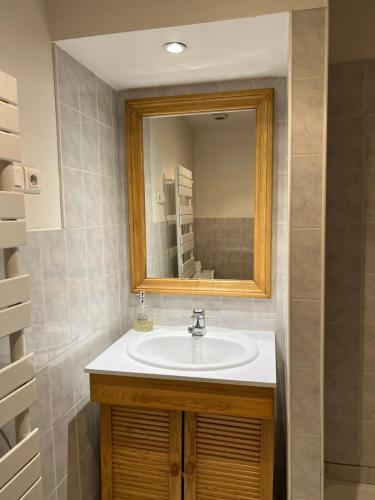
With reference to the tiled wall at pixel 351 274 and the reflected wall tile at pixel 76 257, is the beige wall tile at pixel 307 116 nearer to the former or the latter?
the tiled wall at pixel 351 274

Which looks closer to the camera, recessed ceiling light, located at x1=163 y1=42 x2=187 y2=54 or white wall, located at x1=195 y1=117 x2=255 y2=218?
recessed ceiling light, located at x1=163 y1=42 x2=187 y2=54

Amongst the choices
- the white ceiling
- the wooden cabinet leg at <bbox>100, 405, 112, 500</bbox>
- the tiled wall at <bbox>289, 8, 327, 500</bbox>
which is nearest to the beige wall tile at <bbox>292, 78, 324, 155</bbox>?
the tiled wall at <bbox>289, 8, 327, 500</bbox>

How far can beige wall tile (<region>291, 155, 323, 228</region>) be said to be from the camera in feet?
4.07

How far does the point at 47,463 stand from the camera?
1.32 meters

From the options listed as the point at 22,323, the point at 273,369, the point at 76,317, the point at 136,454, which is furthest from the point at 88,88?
the point at 136,454

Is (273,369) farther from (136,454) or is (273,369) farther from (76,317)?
(76,317)

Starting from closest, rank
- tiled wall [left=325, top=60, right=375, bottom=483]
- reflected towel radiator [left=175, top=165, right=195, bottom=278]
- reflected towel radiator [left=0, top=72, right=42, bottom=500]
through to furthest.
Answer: reflected towel radiator [left=0, top=72, right=42, bottom=500], tiled wall [left=325, top=60, right=375, bottom=483], reflected towel radiator [left=175, top=165, right=195, bottom=278]

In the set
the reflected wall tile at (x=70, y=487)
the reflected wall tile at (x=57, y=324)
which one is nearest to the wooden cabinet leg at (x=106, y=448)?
the reflected wall tile at (x=70, y=487)

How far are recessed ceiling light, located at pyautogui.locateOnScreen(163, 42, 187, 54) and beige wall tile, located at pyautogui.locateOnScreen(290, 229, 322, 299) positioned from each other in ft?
2.64

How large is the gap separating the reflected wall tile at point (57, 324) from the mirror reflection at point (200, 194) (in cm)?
60

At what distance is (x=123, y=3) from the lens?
1302mm

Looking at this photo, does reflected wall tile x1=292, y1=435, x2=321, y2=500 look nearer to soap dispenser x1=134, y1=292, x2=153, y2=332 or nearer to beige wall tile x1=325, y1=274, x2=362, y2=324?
beige wall tile x1=325, y1=274, x2=362, y2=324

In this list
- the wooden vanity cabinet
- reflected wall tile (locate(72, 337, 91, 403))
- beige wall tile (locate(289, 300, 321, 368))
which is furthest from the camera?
reflected wall tile (locate(72, 337, 91, 403))

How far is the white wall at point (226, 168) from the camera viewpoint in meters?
1.76
